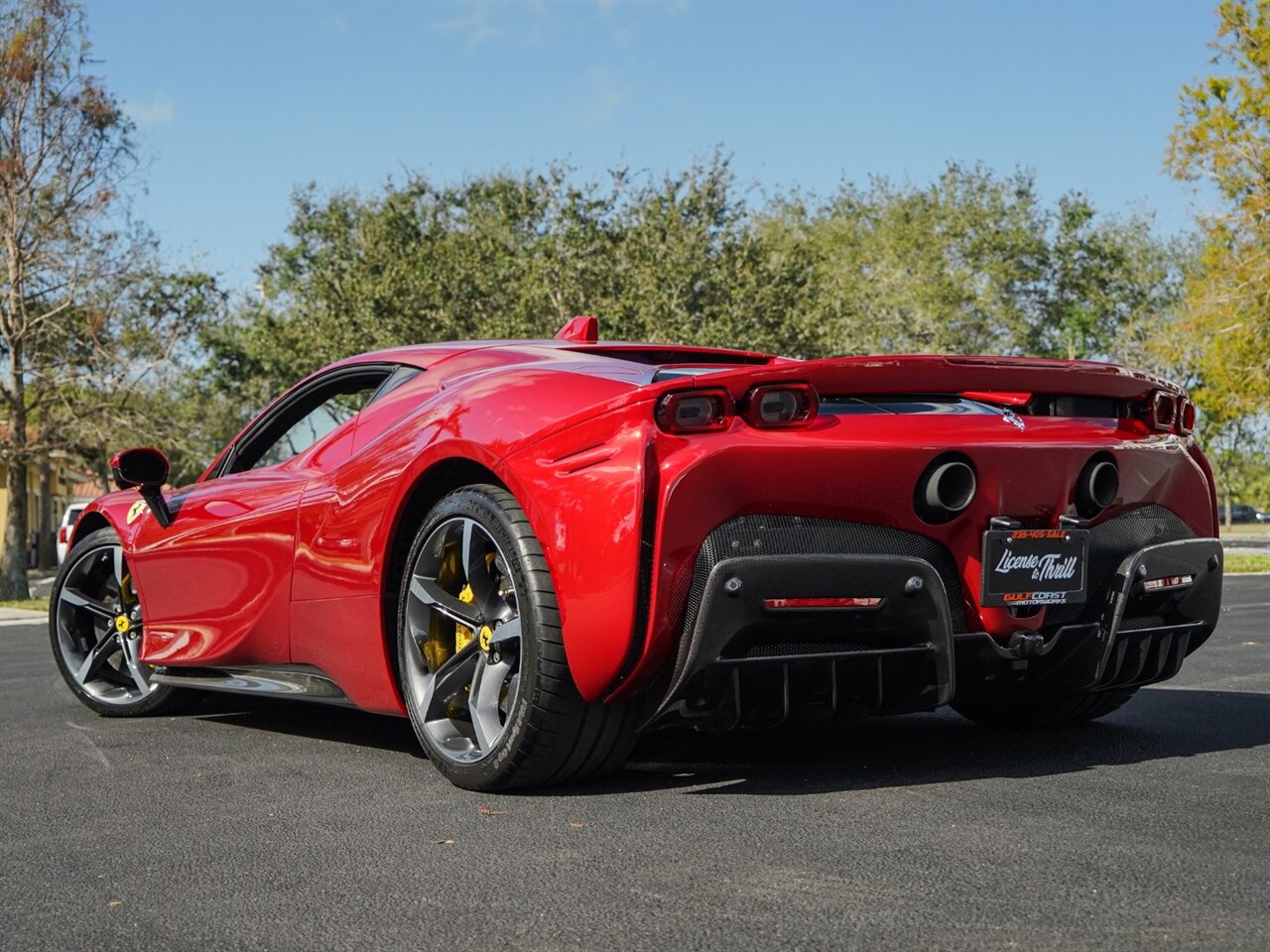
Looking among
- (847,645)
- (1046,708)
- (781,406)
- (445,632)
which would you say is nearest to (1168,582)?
(1046,708)

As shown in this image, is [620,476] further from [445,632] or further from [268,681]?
[268,681]

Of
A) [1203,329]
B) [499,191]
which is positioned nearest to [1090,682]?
[1203,329]

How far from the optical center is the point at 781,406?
143 inches

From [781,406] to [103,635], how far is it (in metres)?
3.95

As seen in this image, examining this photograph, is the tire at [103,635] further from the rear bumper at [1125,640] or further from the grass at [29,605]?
the grass at [29,605]

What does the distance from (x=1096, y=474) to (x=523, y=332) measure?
1094 inches

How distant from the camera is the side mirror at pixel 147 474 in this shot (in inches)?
225

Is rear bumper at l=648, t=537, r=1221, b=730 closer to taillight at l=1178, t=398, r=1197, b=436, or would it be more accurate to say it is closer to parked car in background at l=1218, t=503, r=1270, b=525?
taillight at l=1178, t=398, r=1197, b=436

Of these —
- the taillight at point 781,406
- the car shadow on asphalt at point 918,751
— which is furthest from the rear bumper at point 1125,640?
the taillight at point 781,406

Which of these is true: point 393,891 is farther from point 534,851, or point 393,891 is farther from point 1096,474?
point 1096,474

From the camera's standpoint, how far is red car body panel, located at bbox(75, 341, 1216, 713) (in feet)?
11.5

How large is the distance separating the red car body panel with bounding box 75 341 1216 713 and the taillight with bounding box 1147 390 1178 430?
0.12 ft

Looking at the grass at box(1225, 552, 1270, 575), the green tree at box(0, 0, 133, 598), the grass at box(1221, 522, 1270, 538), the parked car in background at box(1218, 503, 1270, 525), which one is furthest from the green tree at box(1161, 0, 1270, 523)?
the parked car in background at box(1218, 503, 1270, 525)

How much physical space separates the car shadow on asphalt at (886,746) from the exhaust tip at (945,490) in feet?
2.45
